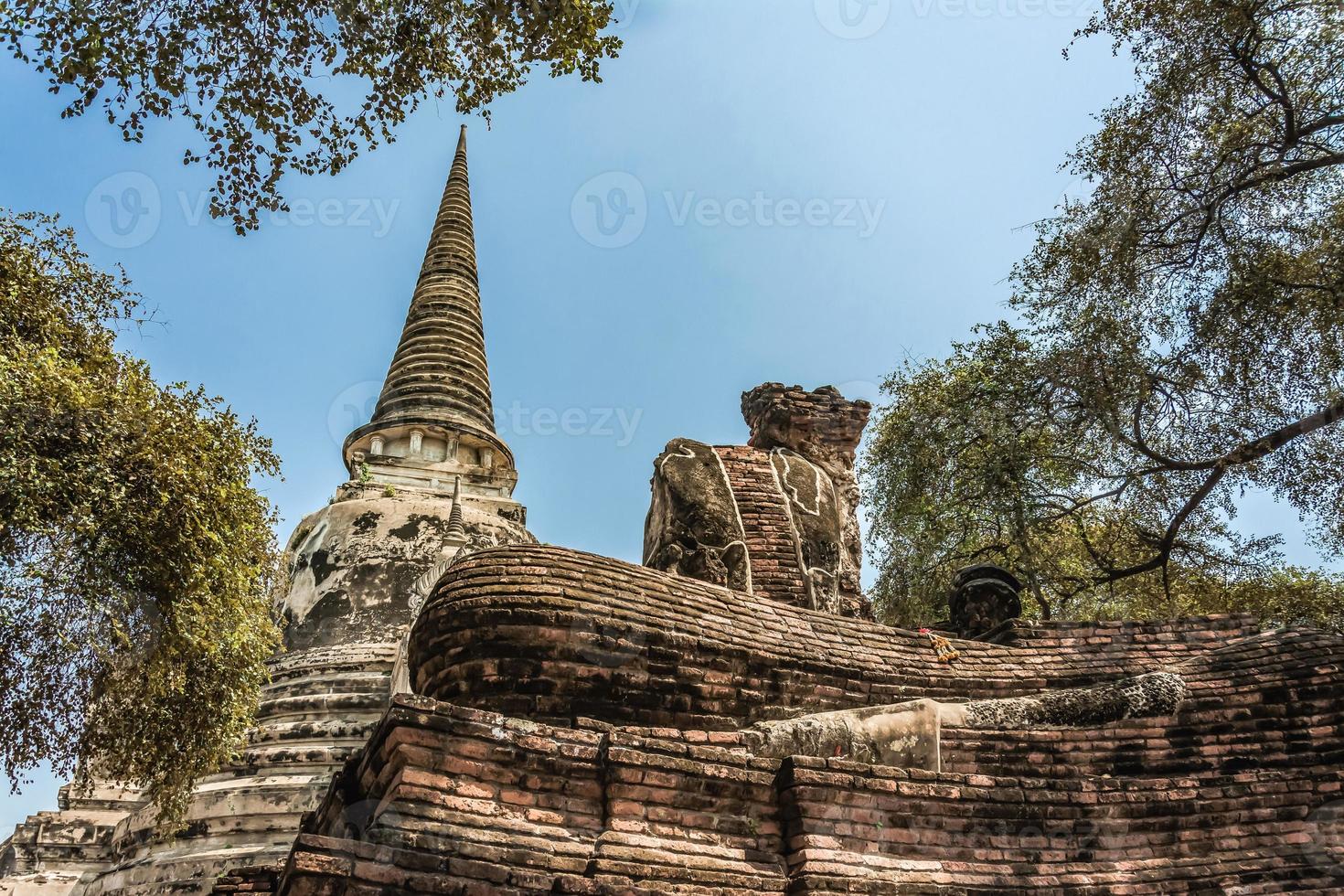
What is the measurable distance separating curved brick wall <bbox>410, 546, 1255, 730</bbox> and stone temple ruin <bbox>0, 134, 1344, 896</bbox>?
16mm

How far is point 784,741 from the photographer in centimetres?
645

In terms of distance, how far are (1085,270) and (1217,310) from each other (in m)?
1.46

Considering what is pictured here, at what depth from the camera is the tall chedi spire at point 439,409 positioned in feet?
58.5

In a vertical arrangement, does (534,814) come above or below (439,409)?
below

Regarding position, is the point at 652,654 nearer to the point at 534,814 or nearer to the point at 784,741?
the point at 784,741

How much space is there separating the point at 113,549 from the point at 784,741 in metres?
5.37

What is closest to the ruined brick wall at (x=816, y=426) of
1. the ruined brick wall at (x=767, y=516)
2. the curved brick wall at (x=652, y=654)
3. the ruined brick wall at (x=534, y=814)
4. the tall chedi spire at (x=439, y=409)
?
the ruined brick wall at (x=767, y=516)

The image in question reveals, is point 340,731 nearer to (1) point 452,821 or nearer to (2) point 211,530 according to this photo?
(2) point 211,530

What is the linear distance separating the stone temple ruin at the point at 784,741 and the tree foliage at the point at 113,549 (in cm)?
A: 192

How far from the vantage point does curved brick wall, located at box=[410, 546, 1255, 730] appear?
6.22m

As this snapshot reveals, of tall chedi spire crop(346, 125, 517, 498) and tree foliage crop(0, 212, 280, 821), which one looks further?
tall chedi spire crop(346, 125, 517, 498)

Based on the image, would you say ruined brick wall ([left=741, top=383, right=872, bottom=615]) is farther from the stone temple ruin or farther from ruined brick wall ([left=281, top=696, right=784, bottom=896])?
ruined brick wall ([left=281, top=696, right=784, bottom=896])

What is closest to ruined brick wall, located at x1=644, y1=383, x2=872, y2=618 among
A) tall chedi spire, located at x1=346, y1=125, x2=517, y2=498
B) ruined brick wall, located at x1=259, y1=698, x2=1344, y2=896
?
ruined brick wall, located at x1=259, y1=698, x2=1344, y2=896

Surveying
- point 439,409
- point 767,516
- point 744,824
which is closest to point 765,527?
point 767,516
